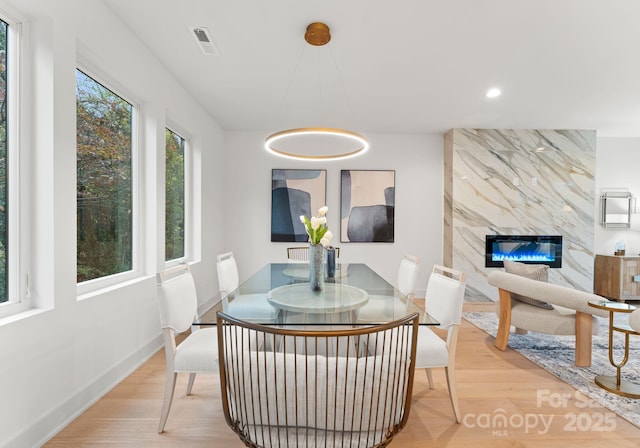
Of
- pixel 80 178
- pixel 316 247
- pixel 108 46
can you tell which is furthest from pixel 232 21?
pixel 316 247

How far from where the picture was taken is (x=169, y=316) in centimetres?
168

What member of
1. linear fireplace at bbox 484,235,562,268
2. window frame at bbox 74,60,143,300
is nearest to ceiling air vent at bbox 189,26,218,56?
window frame at bbox 74,60,143,300

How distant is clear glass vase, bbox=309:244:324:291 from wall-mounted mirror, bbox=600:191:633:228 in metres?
5.30

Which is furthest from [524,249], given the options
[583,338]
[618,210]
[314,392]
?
[314,392]

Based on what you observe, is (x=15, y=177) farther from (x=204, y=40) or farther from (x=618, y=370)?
(x=618, y=370)

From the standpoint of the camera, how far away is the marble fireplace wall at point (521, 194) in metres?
4.61

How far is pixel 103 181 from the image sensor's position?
230 centimetres

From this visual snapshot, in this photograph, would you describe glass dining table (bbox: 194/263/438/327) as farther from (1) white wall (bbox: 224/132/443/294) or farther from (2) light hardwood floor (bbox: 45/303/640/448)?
(1) white wall (bbox: 224/132/443/294)

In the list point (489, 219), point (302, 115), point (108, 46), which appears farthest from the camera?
point (489, 219)

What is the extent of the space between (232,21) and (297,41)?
491 millimetres

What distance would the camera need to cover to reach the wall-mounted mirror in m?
4.97

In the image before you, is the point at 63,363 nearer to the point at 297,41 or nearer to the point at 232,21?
the point at 232,21

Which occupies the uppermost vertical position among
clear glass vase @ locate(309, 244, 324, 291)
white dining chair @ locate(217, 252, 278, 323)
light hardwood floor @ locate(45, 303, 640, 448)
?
clear glass vase @ locate(309, 244, 324, 291)

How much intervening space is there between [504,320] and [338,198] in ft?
9.01
